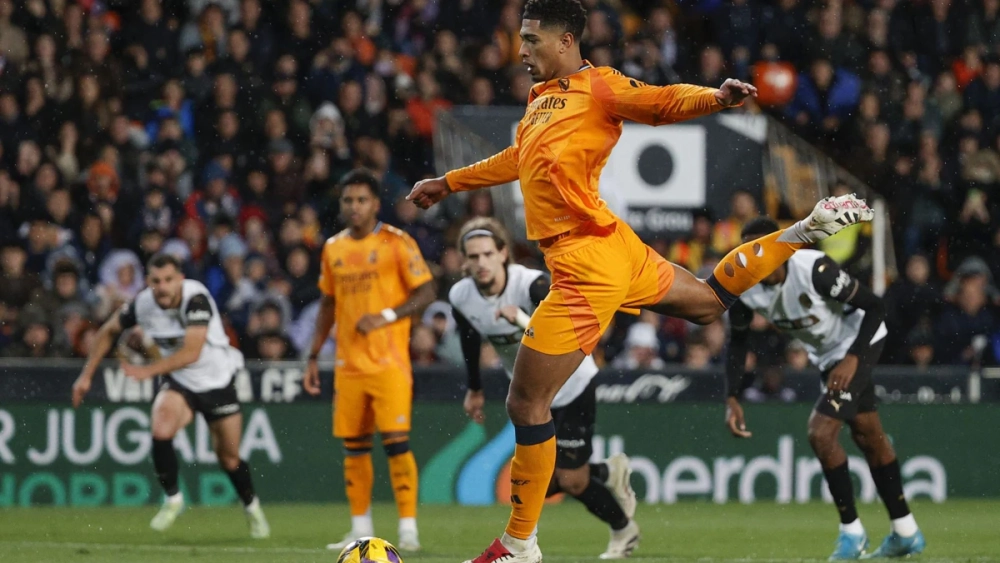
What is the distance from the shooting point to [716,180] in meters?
A: 15.9

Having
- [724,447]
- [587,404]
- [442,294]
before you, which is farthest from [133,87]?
[587,404]

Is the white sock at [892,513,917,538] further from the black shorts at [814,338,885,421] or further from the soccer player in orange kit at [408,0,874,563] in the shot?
the soccer player in orange kit at [408,0,874,563]

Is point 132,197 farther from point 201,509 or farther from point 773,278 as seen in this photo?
point 773,278

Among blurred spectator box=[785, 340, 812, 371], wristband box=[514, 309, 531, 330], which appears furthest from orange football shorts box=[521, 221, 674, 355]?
blurred spectator box=[785, 340, 812, 371]

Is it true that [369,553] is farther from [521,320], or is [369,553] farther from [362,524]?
[362,524]

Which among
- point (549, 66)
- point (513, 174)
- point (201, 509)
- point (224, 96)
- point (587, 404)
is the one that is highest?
point (224, 96)

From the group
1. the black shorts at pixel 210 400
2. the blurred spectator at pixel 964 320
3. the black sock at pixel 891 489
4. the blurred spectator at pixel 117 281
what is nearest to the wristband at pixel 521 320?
the black sock at pixel 891 489

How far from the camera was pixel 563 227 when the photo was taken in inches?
273

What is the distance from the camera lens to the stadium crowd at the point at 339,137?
14.8 meters

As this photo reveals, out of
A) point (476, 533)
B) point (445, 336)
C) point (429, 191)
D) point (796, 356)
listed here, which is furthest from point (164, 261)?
point (796, 356)

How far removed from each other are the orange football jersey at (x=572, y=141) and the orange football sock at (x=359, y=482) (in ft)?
12.5

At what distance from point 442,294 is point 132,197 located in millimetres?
3235

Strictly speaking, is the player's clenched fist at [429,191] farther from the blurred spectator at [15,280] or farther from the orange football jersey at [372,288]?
the blurred spectator at [15,280]

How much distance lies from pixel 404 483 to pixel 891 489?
3.16m
